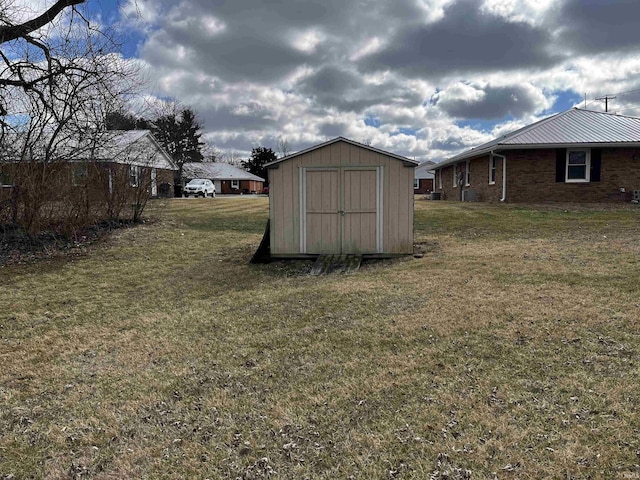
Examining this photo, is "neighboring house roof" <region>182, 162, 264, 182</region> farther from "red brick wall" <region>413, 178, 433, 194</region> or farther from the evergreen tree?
"red brick wall" <region>413, 178, 433, 194</region>

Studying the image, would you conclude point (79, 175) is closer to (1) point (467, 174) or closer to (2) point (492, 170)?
(2) point (492, 170)

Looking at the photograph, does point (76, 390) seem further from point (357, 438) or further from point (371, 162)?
→ point (371, 162)

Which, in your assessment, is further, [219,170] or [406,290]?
[219,170]

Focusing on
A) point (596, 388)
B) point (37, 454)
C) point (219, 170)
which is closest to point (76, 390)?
point (37, 454)

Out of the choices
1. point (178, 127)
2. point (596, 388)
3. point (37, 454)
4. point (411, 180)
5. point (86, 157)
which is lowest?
point (37, 454)

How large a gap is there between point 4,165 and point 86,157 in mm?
2093

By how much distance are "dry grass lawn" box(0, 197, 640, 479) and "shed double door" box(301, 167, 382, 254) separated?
148cm

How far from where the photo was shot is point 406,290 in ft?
20.9

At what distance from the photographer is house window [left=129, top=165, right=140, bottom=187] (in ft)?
41.7

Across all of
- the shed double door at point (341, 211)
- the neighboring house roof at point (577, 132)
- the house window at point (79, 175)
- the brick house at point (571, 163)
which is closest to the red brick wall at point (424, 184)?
the neighboring house roof at point (577, 132)

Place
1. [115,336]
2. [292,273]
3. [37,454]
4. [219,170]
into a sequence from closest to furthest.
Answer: [37,454], [115,336], [292,273], [219,170]

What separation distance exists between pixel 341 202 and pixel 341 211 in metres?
0.18

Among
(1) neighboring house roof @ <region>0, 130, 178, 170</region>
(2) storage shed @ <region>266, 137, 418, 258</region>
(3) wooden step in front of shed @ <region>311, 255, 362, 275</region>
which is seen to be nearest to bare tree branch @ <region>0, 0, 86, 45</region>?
(1) neighboring house roof @ <region>0, 130, 178, 170</region>

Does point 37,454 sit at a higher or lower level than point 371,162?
lower
